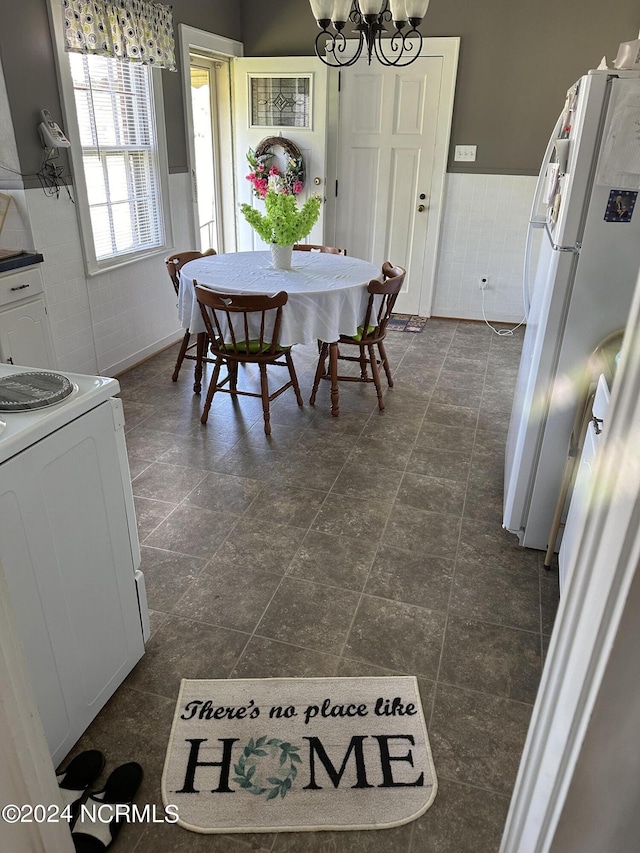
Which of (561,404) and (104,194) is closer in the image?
(561,404)

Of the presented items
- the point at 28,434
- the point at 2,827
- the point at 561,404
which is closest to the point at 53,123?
the point at 28,434

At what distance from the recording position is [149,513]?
268cm

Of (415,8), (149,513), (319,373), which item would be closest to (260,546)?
(149,513)

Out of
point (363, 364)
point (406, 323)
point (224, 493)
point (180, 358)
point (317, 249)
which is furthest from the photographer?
point (406, 323)

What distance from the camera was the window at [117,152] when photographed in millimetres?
3605

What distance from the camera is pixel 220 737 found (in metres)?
1.68

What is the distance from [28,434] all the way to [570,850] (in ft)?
3.91

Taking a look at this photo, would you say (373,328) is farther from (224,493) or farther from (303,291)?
(224,493)

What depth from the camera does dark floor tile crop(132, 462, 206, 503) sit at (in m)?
2.82

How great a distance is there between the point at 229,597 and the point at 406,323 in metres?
3.68

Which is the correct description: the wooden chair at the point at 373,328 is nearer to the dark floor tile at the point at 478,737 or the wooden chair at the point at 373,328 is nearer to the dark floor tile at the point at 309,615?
the dark floor tile at the point at 309,615

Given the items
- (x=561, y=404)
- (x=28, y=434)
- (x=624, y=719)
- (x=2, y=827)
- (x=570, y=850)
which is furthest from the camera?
(x=561, y=404)

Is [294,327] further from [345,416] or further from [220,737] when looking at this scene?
[220,737]

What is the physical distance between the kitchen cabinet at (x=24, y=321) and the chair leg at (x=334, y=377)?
157 centimetres
